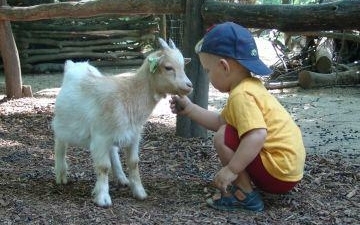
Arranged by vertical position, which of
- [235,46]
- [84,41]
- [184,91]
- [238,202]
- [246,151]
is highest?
[235,46]

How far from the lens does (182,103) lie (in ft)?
11.4

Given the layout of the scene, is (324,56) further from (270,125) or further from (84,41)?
(270,125)

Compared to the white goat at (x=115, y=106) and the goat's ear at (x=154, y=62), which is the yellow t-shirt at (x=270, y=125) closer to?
the white goat at (x=115, y=106)

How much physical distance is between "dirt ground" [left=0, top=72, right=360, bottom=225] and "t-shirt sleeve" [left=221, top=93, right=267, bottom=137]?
548 mm

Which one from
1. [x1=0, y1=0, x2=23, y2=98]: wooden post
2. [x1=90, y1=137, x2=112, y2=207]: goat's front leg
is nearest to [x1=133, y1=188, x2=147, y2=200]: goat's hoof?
[x1=90, y1=137, x2=112, y2=207]: goat's front leg

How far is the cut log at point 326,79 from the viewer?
32.2ft

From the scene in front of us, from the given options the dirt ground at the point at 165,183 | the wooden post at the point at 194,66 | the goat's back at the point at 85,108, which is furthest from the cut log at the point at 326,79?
the goat's back at the point at 85,108

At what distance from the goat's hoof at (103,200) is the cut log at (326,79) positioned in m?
7.18

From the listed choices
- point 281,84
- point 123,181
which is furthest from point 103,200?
point 281,84

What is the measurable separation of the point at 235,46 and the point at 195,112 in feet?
2.02

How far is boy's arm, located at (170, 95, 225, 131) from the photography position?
11.4ft

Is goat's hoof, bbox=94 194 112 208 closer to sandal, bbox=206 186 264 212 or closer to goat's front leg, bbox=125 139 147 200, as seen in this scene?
goat's front leg, bbox=125 139 147 200

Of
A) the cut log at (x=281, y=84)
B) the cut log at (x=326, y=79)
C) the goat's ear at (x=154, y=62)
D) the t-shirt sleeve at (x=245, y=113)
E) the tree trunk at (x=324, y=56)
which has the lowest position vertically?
the cut log at (x=281, y=84)

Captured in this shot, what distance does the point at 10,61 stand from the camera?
7.78 metres
